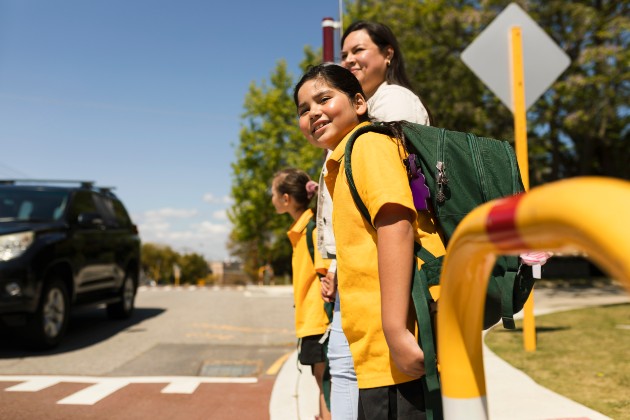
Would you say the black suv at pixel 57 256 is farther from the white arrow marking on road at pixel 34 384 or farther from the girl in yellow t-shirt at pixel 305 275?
the girl in yellow t-shirt at pixel 305 275

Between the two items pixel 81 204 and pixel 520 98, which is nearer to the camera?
pixel 520 98

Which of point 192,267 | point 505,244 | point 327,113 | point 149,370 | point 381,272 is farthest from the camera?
point 192,267

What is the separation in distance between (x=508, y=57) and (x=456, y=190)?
5.01 m

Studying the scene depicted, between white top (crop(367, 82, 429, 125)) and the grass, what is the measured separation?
2763 mm

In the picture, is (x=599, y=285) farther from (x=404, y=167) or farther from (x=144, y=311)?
(x=404, y=167)

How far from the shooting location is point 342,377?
2537 mm

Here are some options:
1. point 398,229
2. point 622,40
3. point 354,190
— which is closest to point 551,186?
point 398,229

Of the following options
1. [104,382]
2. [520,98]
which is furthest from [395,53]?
[104,382]

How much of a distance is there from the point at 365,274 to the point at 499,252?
92 cm

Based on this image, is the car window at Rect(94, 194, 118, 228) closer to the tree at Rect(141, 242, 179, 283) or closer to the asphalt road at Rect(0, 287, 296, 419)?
the asphalt road at Rect(0, 287, 296, 419)

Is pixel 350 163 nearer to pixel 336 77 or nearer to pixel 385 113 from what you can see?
pixel 336 77

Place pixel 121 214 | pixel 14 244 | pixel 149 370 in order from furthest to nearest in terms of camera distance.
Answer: pixel 121 214, pixel 14 244, pixel 149 370

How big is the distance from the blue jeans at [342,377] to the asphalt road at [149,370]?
2.24 m

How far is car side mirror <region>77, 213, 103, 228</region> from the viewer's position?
25.3 ft
